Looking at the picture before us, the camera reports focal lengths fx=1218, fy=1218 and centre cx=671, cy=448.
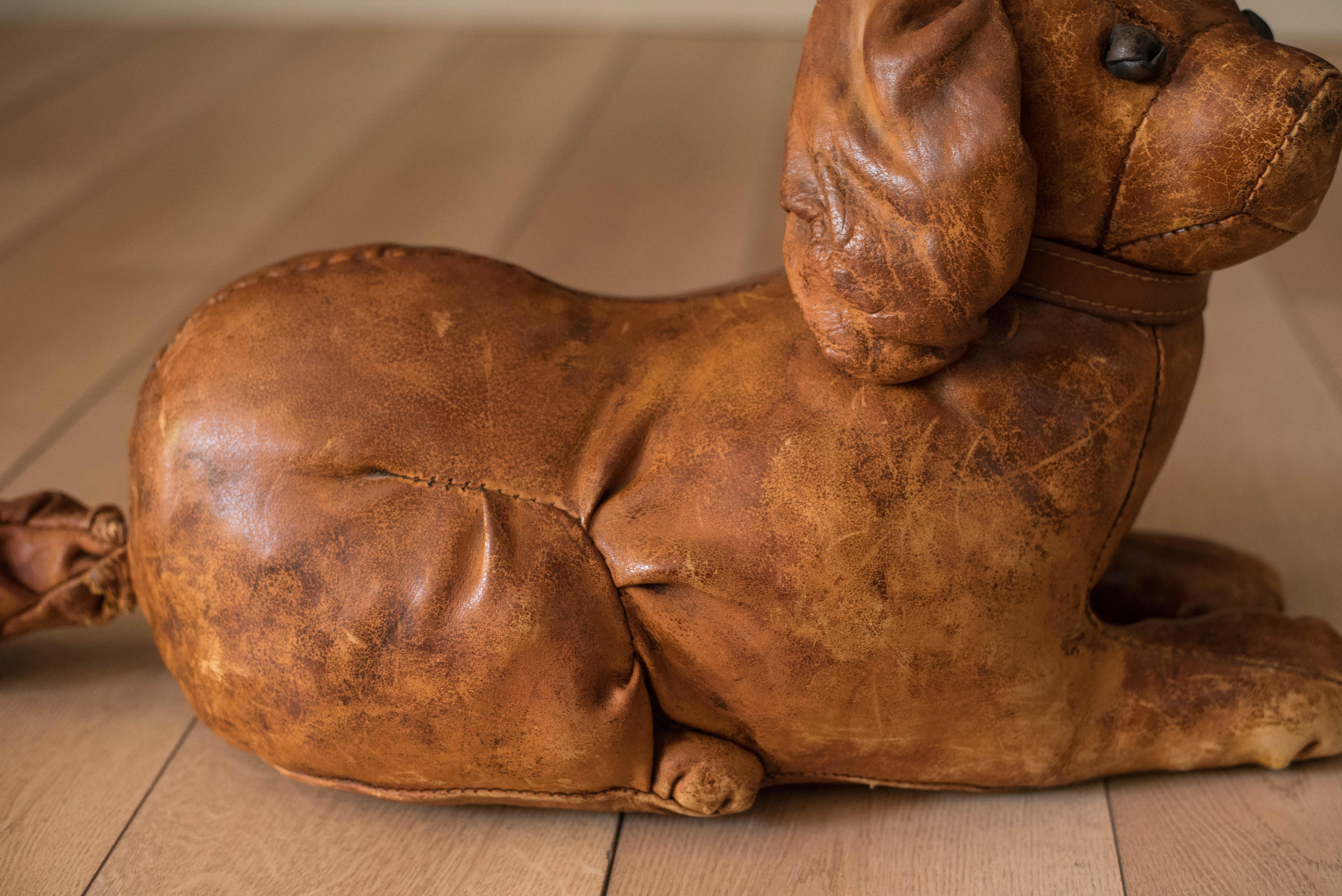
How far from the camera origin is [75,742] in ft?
3.28

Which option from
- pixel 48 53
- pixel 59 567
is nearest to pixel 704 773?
pixel 59 567

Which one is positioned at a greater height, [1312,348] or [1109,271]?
[1109,271]

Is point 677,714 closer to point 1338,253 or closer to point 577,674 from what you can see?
point 577,674

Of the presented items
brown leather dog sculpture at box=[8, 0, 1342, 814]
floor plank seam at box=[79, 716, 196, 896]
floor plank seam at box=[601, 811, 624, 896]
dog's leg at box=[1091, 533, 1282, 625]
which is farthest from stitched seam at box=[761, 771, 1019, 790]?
floor plank seam at box=[79, 716, 196, 896]

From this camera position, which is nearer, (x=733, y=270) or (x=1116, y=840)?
(x=1116, y=840)

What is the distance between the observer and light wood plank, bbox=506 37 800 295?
1900mm

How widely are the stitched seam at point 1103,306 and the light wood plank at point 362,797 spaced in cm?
48

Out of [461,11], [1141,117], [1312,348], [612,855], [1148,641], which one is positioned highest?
[1141,117]

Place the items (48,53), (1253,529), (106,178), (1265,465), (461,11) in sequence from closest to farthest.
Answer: (1253,529), (1265,465), (106,178), (48,53), (461,11)

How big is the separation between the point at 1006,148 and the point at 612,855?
543 mm

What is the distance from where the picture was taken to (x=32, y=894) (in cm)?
85

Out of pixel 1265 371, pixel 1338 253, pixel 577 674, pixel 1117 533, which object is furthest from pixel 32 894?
pixel 1338 253

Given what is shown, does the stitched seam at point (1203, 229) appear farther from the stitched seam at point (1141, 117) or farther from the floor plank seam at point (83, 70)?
the floor plank seam at point (83, 70)

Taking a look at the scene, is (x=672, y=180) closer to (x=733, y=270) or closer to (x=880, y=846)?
(x=733, y=270)
